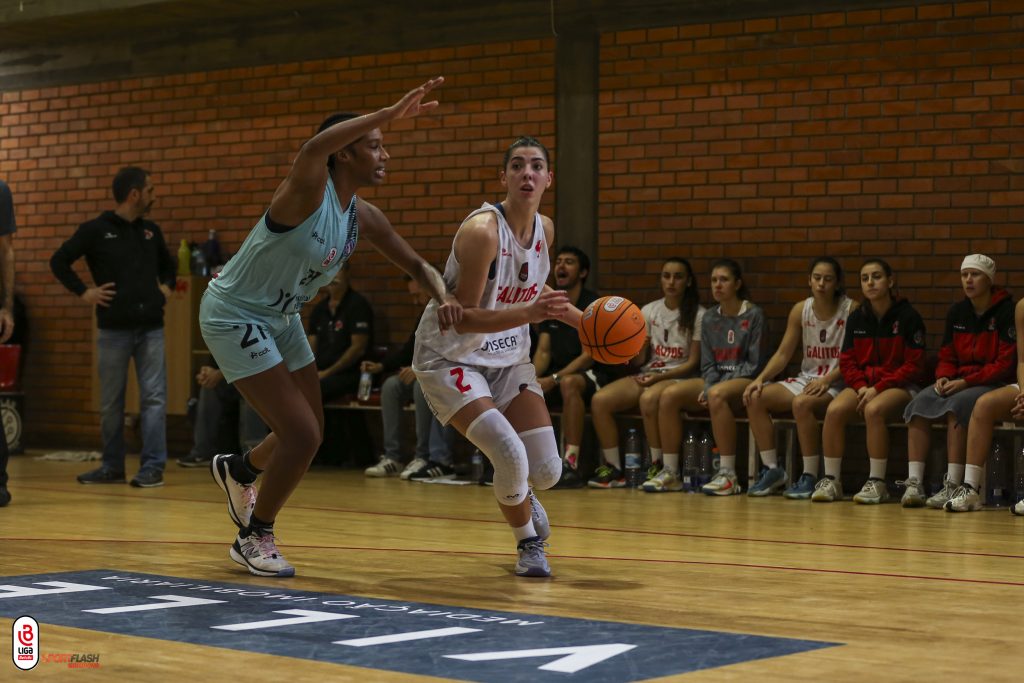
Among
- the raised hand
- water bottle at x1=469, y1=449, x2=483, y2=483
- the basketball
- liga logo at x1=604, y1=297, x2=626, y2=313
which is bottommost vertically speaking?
water bottle at x1=469, y1=449, x2=483, y2=483

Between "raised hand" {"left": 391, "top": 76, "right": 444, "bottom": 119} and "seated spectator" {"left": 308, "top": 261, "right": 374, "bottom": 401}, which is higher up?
"raised hand" {"left": 391, "top": 76, "right": 444, "bottom": 119}

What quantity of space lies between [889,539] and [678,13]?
4.78m

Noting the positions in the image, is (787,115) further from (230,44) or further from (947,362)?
(230,44)

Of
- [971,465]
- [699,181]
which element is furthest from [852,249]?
[971,465]

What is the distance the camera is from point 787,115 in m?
9.69

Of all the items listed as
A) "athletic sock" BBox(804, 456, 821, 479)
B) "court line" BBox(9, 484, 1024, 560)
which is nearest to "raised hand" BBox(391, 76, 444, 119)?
"court line" BBox(9, 484, 1024, 560)

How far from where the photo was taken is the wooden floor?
3555 millimetres

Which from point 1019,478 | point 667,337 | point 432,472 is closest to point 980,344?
point 1019,478

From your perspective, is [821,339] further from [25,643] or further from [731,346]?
[25,643]

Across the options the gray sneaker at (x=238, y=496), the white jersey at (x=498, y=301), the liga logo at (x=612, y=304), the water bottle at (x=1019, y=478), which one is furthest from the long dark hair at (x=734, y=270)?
the gray sneaker at (x=238, y=496)

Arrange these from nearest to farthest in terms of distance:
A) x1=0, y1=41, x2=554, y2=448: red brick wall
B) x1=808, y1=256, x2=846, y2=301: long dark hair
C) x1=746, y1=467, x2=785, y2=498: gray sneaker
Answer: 1. x1=746, y1=467, x2=785, y2=498: gray sneaker
2. x1=808, y1=256, x2=846, y2=301: long dark hair
3. x1=0, y1=41, x2=554, y2=448: red brick wall

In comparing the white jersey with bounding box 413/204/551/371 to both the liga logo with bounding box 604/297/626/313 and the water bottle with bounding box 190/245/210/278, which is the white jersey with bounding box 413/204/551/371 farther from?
the water bottle with bounding box 190/245/210/278

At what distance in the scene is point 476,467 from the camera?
10070 millimetres

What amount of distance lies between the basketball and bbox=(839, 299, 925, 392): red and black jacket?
3.83 metres
